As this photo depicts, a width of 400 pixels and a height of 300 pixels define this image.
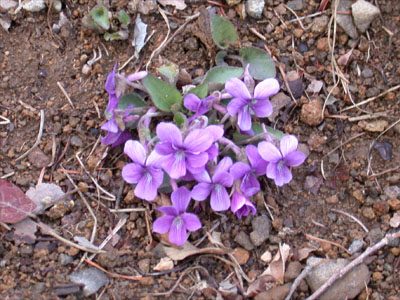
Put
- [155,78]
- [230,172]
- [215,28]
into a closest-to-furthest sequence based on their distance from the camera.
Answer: [230,172], [155,78], [215,28]

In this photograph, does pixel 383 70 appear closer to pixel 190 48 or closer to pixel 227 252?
pixel 190 48

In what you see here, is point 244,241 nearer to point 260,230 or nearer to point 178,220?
point 260,230

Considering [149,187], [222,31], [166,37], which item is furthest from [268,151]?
[166,37]

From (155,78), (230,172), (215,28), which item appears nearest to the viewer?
(230,172)

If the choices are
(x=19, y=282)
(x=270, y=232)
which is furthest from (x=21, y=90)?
(x=270, y=232)

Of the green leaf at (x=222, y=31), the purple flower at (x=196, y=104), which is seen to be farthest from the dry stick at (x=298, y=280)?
the green leaf at (x=222, y=31)

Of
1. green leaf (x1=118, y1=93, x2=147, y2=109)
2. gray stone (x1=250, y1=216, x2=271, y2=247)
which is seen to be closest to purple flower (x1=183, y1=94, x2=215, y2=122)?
green leaf (x1=118, y1=93, x2=147, y2=109)
